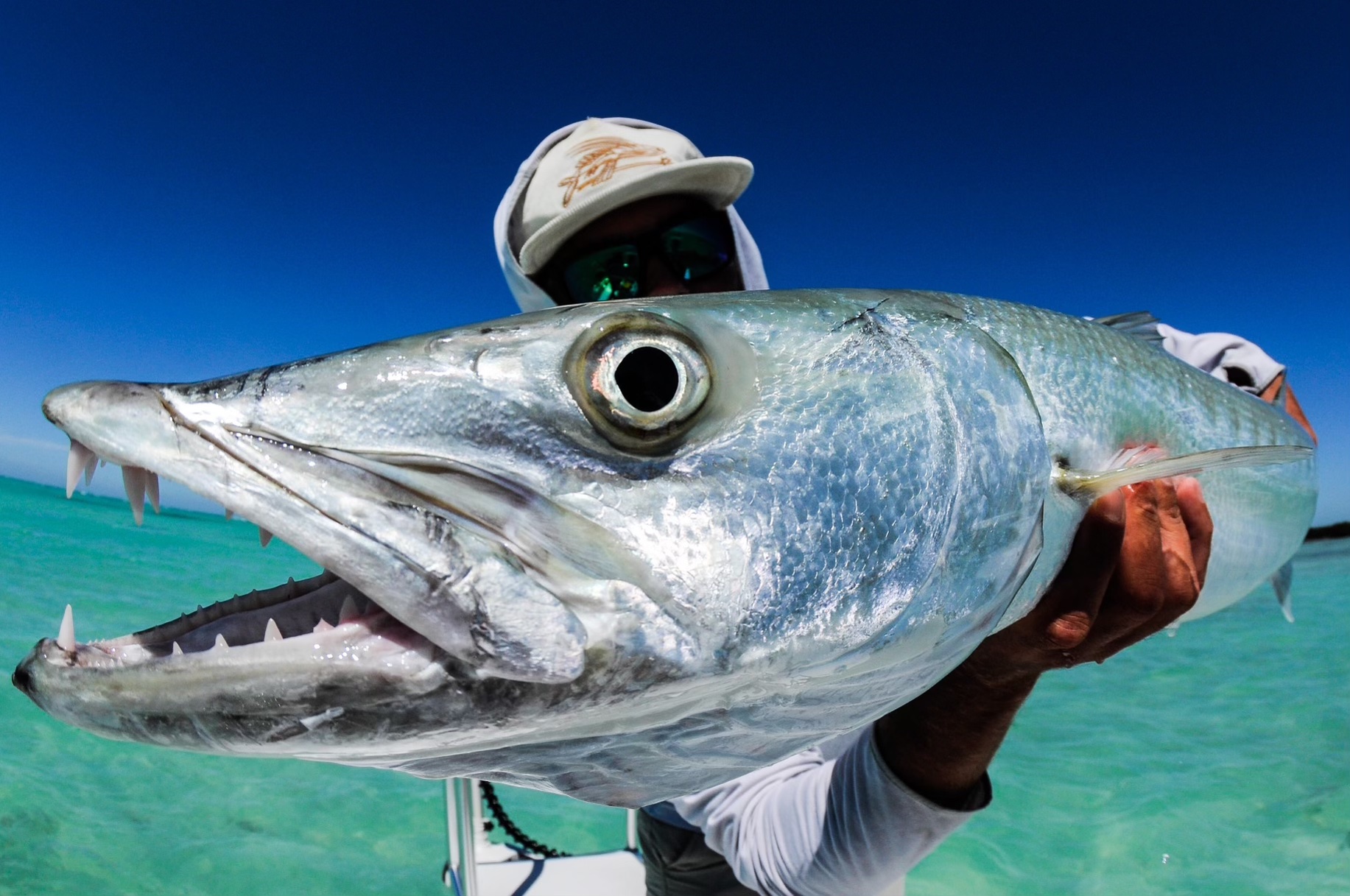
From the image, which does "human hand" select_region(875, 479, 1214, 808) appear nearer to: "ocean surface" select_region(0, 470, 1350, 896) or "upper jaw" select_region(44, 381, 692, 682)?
"upper jaw" select_region(44, 381, 692, 682)

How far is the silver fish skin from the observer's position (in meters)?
0.69

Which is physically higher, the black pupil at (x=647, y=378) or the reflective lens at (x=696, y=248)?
the reflective lens at (x=696, y=248)

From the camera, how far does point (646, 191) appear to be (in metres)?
2.61

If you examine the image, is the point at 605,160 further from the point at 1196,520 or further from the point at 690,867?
the point at 690,867

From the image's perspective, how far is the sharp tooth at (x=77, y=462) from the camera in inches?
29.8

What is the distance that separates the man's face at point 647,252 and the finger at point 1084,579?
1.83m

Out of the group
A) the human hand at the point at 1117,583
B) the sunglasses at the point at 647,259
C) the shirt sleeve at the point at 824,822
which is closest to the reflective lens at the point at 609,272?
the sunglasses at the point at 647,259

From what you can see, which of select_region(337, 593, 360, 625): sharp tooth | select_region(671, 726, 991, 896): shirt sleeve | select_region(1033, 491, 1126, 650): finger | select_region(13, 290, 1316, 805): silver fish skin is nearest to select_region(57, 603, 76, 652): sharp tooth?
select_region(13, 290, 1316, 805): silver fish skin

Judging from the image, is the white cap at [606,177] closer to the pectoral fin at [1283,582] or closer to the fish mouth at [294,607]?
the fish mouth at [294,607]

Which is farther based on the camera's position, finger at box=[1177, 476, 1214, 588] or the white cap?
the white cap

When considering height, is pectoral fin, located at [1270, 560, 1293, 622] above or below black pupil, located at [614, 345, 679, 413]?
below

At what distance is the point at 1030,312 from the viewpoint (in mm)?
1378

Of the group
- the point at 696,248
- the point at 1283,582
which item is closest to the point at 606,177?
the point at 696,248

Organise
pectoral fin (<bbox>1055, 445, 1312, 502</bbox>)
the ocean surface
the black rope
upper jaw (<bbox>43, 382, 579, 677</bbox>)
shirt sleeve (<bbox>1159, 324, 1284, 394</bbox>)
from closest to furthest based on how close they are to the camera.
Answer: upper jaw (<bbox>43, 382, 579, 677</bbox>) < pectoral fin (<bbox>1055, 445, 1312, 502</bbox>) < shirt sleeve (<bbox>1159, 324, 1284, 394</bbox>) < the black rope < the ocean surface
